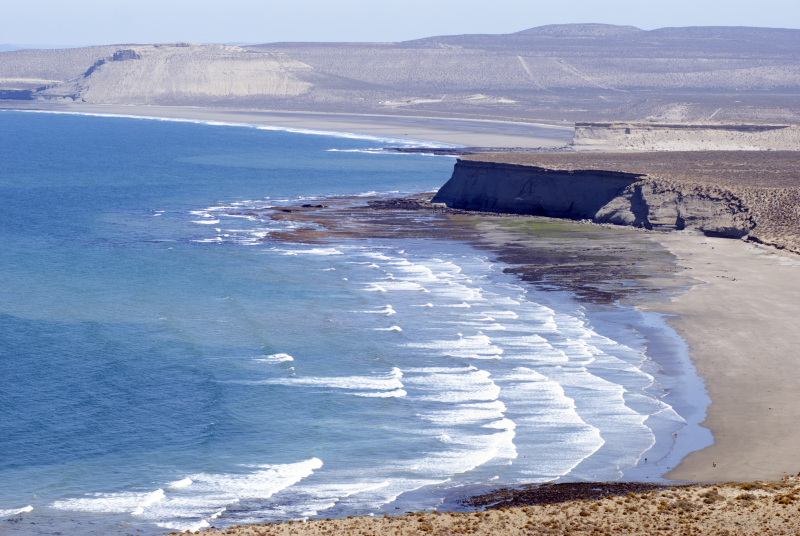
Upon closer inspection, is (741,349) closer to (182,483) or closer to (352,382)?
(352,382)

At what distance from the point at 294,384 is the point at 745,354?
568 inches

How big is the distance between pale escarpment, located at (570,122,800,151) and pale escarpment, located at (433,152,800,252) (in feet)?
110

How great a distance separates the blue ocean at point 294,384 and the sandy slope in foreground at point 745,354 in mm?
814

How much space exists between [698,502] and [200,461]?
443 inches

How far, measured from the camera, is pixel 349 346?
3061cm

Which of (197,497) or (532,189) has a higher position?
(532,189)

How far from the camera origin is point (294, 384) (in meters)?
26.9

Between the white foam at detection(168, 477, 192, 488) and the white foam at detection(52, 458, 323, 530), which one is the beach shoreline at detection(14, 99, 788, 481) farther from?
the white foam at detection(168, 477, 192, 488)

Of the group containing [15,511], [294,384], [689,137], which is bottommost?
[15,511]

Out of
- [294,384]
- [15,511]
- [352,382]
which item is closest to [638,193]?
[352,382]

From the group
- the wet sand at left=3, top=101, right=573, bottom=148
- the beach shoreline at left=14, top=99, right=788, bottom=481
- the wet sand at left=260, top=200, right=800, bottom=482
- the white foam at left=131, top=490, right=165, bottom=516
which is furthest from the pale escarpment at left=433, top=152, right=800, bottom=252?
the wet sand at left=3, top=101, right=573, bottom=148

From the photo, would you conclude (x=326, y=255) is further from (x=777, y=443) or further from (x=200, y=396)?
(x=777, y=443)

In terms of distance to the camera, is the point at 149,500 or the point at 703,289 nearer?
the point at 149,500

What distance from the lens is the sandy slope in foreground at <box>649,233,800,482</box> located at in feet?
68.7
